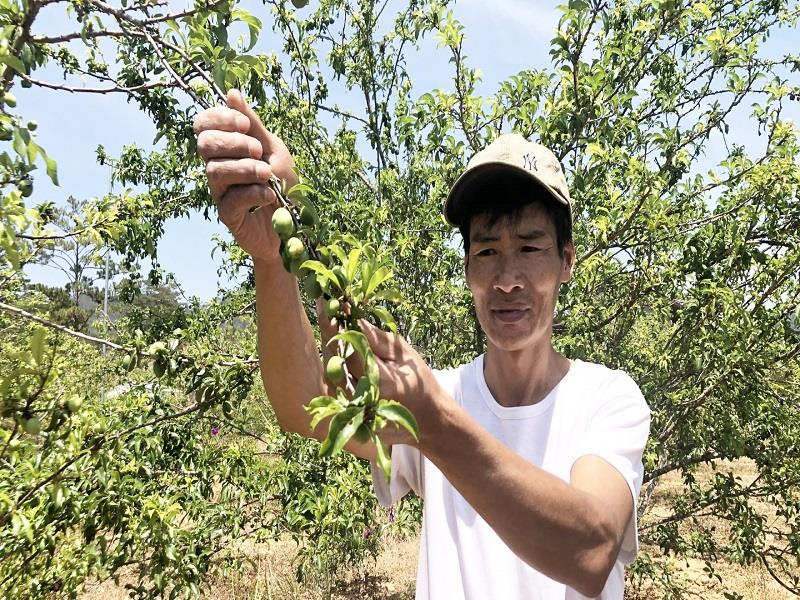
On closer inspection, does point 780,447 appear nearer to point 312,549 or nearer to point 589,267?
point 589,267

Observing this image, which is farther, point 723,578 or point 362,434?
point 723,578

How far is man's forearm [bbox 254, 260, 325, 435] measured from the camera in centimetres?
135

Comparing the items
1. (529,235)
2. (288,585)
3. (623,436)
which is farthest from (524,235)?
(288,585)

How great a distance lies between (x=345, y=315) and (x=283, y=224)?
6.4 inches

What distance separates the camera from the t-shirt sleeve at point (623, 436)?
1314mm

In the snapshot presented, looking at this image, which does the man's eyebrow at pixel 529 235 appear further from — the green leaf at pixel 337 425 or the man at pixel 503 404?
the green leaf at pixel 337 425

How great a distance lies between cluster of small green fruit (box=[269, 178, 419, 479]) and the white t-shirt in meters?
0.69

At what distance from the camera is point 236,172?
3.23 feet

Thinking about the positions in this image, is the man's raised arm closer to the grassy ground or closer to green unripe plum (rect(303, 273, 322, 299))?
green unripe plum (rect(303, 273, 322, 299))

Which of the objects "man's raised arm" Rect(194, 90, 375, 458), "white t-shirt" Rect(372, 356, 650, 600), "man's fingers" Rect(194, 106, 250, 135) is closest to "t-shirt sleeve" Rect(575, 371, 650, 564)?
"white t-shirt" Rect(372, 356, 650, 600)

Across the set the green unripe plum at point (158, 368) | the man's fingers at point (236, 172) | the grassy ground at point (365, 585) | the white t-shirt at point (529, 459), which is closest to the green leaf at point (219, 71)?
the man's fingers at point (236, 172)

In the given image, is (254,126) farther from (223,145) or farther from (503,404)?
(503,404)

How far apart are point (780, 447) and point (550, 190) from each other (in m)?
3.29

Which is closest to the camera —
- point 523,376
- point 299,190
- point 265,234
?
point 299,190
